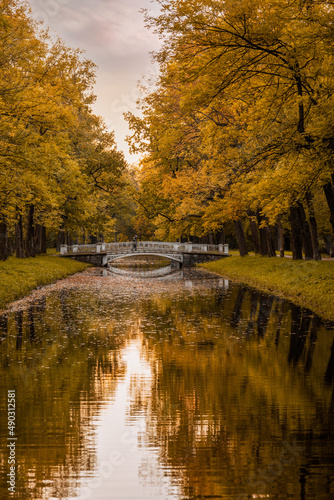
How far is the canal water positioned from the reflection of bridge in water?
3583 centimetres

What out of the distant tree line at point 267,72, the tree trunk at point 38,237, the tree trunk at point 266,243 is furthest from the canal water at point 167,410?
the tree trunk at point 38,237

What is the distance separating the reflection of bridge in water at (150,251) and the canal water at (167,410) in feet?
118

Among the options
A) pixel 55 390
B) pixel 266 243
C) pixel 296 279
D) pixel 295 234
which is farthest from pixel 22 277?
pixel 266 243

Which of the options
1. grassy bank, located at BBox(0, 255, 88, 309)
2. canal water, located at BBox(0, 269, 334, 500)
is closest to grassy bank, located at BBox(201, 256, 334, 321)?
canal water, located at BBox(0, 269, 334, 500)

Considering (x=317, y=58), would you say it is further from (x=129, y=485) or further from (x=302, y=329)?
(x=129, y=485)

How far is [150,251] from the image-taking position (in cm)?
5431

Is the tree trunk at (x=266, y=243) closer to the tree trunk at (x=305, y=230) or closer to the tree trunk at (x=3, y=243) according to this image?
the tree trunk at (x=305, y=230)

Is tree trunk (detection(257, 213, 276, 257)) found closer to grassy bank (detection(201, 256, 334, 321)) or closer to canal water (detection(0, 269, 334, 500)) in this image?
grassy bank (detection(201, 256, 334, 321))

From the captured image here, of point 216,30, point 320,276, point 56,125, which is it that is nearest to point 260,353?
point 216,30

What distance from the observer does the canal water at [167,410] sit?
471 cm

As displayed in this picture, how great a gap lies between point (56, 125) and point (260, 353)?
1327 cm

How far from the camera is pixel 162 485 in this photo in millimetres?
4633

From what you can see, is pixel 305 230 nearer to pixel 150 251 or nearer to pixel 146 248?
pixel 150 251

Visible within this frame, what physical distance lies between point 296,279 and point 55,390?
15.3 m
